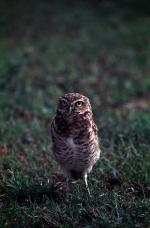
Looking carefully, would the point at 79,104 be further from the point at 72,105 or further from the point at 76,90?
the point at 76,90

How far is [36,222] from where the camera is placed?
4637 mm

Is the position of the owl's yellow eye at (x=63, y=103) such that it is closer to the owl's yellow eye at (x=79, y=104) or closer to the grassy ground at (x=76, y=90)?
the owl's yellow eye at (x=79, y=104)

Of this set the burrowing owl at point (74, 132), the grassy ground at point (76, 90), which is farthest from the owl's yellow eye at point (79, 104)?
the grassy ground at point (76, 90)

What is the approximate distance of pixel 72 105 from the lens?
5.02 metres

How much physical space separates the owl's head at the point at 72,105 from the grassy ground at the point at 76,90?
0.69 metres

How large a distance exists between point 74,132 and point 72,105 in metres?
0.27

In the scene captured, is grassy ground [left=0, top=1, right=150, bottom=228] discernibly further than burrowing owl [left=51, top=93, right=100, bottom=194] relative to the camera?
No

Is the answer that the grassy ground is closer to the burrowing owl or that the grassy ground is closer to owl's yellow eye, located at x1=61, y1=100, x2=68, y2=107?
the burrowing owl

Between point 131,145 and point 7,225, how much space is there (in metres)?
2.27

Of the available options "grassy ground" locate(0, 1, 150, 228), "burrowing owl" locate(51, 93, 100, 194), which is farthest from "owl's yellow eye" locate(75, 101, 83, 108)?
"grassy ground" locate(0, 1, 150, 228)

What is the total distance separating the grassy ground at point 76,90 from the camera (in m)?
4.80

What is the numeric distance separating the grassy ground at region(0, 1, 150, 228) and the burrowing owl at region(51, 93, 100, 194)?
0.96ft

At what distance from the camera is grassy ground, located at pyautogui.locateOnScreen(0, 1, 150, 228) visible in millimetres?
4797

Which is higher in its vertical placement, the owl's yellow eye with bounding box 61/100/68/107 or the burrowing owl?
the owl's yellow eye with bounding box 61/100/68/107
